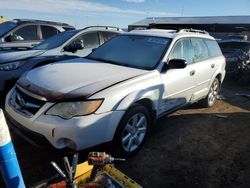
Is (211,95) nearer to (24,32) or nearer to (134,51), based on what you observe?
(134,51)

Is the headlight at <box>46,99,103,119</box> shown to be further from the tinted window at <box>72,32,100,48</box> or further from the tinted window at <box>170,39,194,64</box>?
the tinted window at <box>72,32,100,48</box>

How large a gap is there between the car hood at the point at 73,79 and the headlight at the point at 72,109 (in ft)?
0.24

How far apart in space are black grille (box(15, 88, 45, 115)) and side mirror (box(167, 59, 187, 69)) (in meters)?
2.04

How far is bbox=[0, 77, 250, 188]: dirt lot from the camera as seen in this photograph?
3.62m

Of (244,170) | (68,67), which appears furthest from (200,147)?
(68,67)

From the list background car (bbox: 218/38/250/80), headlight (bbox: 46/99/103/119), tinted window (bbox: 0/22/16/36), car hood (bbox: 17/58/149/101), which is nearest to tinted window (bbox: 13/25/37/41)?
tinted window (bbox: 0/22/16/36)

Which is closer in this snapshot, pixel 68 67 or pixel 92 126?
pixel 92 126

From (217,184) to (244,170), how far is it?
62 cm

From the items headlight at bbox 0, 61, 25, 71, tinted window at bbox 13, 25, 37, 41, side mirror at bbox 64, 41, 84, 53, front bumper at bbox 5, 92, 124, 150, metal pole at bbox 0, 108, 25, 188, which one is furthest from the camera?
tinted window at bbox 13, 25, 37, 41

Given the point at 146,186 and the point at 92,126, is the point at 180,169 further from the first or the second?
the point at 92,126

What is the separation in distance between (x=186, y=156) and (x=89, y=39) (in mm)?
4228

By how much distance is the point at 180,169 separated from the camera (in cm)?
386

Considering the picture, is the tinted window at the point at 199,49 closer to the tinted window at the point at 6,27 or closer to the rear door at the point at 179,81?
the rear door at the point at 179,81

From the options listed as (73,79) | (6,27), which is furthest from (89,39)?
(73,79)
